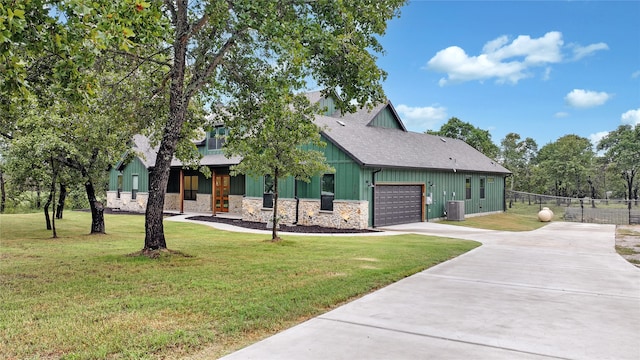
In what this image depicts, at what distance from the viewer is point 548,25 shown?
83.1 ft

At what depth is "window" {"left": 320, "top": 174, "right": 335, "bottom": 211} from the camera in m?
19.3

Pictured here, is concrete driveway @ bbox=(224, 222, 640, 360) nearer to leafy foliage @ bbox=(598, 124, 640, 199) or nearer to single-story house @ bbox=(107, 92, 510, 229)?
single-story house @ bbox=(107, 92, 510, 229)

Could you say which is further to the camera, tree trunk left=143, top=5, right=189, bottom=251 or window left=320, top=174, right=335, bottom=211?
window left=320, top=174, right=335, bottom=211

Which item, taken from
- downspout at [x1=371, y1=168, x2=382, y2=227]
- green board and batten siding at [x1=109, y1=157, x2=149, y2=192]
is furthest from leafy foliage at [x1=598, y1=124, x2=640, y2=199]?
green board and batten siding at [x1=109, y1=157, x2=149, y2=192]

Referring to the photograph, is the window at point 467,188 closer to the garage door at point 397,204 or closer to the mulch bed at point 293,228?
the garage door at point 397,204

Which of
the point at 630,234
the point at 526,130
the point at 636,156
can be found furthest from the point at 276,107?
the point at 526,130

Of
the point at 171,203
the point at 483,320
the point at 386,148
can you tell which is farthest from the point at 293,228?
the point at 171,203

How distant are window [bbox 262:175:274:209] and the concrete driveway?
13379 mm

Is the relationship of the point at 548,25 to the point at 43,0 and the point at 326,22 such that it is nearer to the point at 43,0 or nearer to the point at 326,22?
the point at 326,22

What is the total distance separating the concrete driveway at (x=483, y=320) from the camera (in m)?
4.35

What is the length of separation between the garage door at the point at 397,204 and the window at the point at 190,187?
14297mm

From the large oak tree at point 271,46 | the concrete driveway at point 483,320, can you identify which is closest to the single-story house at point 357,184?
the large oak tree at point 271,46

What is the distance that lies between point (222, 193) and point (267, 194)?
5678 millimetres

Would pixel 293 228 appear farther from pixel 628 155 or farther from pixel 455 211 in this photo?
pixel 628 155
